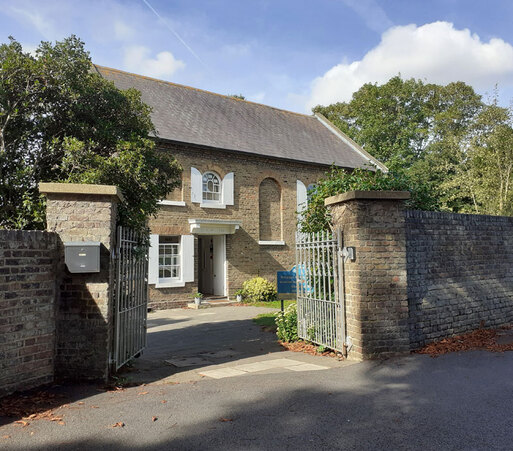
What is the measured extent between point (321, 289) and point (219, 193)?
1055 cm

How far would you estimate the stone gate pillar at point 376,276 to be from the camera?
6.44m

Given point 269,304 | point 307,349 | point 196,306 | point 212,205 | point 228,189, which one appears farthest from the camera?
point 228,189

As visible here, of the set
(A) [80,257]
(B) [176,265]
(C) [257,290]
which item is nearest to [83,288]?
(A) [80,257]

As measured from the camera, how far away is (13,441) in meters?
3.61

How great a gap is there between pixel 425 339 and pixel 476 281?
2036mm

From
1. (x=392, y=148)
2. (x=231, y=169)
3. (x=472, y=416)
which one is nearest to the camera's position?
(x=472, y=416)

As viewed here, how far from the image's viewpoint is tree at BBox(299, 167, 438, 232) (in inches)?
296

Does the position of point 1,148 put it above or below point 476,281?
above

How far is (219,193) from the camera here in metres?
17.5

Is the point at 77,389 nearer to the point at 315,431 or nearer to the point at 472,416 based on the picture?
the point at 315,431

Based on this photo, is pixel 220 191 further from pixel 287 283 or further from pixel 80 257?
pixel 80 257

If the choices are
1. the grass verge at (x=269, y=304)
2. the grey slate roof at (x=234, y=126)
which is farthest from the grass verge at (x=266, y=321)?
the grey slate roof at (x=234, y=126)

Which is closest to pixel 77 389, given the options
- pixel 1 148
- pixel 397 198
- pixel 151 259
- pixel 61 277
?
pixel 61 277

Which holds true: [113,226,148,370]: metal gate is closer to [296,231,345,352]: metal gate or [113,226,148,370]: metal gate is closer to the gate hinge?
[296,231,345,352]: metal gate
